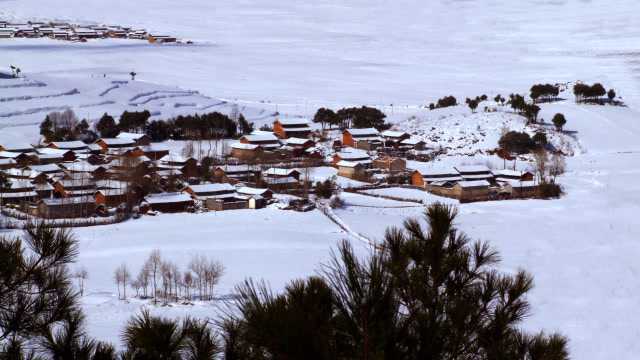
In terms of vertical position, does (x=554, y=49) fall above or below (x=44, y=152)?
above

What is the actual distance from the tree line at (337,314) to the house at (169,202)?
1130 cm

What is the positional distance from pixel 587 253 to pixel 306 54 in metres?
32.0

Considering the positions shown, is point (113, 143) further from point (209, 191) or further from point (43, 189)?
point (209, 191)

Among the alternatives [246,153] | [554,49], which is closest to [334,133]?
[246,153]

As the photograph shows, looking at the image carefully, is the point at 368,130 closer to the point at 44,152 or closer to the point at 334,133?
the point at 334,133

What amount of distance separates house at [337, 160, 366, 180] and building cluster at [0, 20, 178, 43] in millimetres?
30420

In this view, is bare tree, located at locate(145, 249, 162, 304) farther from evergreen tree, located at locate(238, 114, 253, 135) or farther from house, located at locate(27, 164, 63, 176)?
evergreen tree, located at locate(238, 114, 253, 135)

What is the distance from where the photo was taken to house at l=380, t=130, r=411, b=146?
2155 centimetres

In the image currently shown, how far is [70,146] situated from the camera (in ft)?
62.6

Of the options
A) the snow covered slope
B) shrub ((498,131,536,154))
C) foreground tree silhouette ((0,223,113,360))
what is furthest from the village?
foreground tree silhouette ((0,223,113,360))

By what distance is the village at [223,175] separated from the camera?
46.9 ft

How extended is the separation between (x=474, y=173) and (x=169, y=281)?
9464 millimetres

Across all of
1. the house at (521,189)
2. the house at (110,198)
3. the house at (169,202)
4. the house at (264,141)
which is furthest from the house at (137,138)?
the house at (521,189)

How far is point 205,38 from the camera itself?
1973 inches
